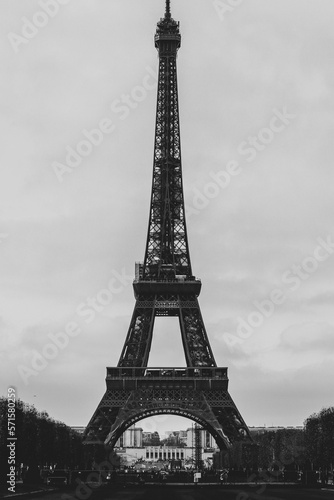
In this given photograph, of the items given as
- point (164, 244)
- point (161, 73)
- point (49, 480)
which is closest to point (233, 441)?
point (164, 244)

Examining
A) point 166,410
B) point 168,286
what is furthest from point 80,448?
point 168,286

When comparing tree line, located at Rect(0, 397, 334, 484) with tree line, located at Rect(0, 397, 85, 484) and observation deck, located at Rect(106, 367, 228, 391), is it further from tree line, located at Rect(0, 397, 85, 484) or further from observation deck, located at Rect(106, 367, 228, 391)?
observation deck, located at Rect(106, 367, 228, 391)

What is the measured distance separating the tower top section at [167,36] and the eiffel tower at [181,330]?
0.17 meters

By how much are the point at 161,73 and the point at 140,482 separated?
69111mm

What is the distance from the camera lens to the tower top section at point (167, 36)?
143125 millimetres

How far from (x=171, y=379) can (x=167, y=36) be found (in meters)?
56.9

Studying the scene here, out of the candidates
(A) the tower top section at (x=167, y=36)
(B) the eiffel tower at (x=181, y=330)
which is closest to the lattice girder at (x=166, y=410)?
(B) the eiffel tower at (x=181, y=330)

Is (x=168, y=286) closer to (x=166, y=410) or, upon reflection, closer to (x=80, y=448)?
(x=166, y=410)

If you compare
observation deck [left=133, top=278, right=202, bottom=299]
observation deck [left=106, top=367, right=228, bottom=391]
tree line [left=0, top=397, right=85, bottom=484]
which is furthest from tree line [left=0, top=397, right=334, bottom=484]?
observation deck [left=133, top=278, right=202, bottom=299]

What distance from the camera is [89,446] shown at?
12925 centimetres

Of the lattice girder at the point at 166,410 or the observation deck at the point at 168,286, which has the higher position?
the observation deck at the point at 168,286

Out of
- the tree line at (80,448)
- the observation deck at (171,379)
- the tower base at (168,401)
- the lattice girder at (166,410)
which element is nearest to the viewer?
the tree line at (80,448)

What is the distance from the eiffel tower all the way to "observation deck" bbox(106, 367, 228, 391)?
0.15 metres

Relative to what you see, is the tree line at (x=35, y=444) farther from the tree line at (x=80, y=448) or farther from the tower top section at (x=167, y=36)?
the tower top section at (x=167, y=36)
